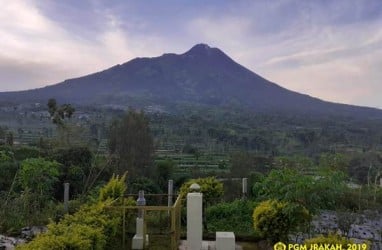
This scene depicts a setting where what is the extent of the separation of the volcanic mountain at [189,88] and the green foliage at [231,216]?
161 feet

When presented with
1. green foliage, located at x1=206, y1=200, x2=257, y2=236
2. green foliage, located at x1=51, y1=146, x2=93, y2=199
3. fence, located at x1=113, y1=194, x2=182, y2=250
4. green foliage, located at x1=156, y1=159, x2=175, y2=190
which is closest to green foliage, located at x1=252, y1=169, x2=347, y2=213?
fence, located at x1=113, y1=194, x2=182, y2=250

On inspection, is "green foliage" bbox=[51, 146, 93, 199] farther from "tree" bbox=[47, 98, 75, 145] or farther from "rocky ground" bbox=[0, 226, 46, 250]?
"rocky ground" bbox=[0, 226, 46, 250]

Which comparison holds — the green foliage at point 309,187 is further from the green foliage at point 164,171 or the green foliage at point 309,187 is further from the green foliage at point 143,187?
the green foliage at point 164,171

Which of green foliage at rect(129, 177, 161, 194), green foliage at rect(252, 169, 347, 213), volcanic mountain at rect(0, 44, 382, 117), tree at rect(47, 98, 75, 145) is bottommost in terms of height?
green foliage at rect(129, 177, 161, 194)

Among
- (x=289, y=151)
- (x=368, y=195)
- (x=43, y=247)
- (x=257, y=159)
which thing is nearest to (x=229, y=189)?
(x=368, y=195)

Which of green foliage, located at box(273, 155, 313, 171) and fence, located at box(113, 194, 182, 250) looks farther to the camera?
green foliage, located at box(273, 155, 313, 171)

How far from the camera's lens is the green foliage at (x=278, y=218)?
19.1ft

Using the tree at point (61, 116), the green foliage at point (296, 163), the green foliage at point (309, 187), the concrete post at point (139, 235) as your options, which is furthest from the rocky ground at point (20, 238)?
the tree at point (61, 116)

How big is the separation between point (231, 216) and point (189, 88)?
247ft

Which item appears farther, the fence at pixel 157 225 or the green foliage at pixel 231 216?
the green foliage at pixel 231 216

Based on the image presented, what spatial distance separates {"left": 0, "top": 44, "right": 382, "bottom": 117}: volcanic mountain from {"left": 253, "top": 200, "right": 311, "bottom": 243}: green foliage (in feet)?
170

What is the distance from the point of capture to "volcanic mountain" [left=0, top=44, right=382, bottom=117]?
65.9 metres

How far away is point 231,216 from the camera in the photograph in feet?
28.8

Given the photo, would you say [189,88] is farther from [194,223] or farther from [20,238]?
[194,223]
